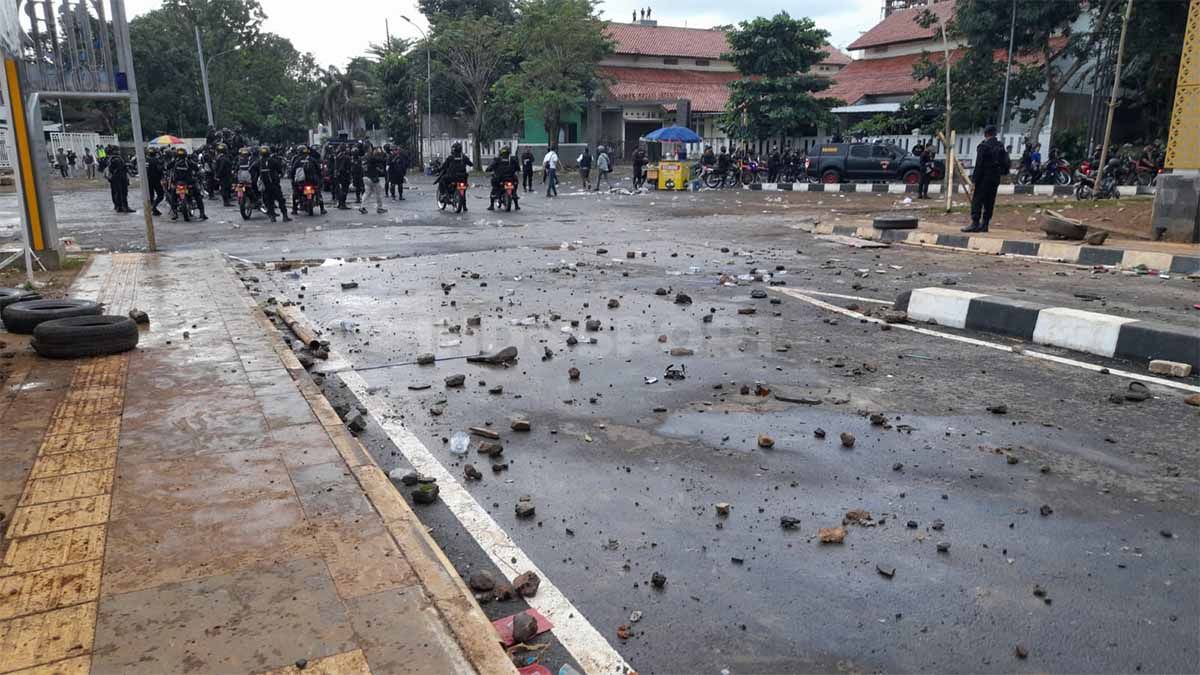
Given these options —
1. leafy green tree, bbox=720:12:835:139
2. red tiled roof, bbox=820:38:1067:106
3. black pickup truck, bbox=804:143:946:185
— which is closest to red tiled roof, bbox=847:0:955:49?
red tiled roof, bbox=820:38:1067:106

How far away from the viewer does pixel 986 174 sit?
13.9 metres

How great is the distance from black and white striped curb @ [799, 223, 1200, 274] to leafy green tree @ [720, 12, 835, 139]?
78.0 feet

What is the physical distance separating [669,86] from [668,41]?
4.10m

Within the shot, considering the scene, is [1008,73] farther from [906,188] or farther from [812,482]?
[812,482]

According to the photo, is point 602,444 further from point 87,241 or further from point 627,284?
point 87,241

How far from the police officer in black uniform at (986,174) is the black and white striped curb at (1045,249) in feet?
2.08

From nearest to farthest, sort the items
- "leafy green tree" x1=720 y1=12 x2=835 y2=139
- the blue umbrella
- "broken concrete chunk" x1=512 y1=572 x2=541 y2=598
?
1. "broken concrete chunk" x1=512 y1=572 x2=541 y2=598
2. the blue umbrella
3. "leafy green tree" x1=720 y1=12 x2=835 y2=139

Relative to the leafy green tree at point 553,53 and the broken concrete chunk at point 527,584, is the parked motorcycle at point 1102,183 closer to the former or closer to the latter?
the broken concrete chunk at point 527,584

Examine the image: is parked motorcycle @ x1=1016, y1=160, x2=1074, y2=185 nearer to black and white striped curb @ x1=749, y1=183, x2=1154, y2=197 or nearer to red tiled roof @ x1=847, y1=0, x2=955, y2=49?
black and white striped curb @ x1=749, y1=183, x2=1154, y2=197

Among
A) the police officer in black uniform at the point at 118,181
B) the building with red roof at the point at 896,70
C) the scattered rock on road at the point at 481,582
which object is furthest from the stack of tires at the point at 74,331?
the building with red roof at the point at 896,70

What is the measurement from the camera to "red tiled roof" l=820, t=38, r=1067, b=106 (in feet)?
119

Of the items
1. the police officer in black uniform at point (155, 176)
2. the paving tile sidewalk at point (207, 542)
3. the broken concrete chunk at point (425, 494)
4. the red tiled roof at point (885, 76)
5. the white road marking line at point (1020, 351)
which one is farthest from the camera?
the red tiled roof at point (885, 76)

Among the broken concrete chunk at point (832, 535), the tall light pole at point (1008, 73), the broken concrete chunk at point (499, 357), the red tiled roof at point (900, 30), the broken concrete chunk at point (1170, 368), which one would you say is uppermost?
the red tiled roof at point (900, 30)

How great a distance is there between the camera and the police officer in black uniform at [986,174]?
44.6ft
